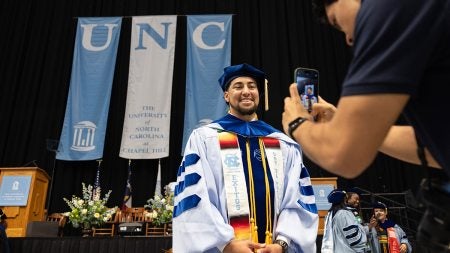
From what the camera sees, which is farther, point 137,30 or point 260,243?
point 137,30

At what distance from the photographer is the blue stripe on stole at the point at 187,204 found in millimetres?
2398

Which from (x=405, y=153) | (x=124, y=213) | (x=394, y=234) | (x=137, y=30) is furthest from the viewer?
(x=137, y=30)

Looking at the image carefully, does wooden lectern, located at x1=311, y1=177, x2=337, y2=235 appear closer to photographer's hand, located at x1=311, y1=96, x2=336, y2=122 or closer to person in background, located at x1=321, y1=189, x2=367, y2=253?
person in background, located at x1=321, y1=189, x2=367, y2=253

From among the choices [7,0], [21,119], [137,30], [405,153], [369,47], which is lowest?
[405,153]

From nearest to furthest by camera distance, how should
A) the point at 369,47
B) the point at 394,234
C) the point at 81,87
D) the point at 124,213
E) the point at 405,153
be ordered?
the point at 369,47, the point at 405,153, the point at 394,234, the point at 124,213, the point at 81,87

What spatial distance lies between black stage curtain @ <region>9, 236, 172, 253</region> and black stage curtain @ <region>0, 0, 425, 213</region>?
3129 mm

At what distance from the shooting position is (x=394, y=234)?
6.30 metres

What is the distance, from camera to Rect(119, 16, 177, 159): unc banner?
8.52 m

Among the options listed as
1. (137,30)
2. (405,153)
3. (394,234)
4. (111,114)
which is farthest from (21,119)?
(405,153)

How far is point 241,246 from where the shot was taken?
7.39 ft

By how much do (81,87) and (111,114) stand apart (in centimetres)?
133

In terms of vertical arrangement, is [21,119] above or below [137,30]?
below

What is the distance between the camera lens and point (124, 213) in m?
7.62

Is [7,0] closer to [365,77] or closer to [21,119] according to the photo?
[21,119]
